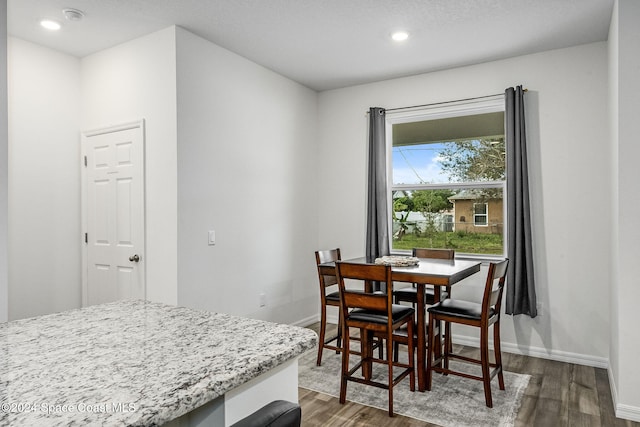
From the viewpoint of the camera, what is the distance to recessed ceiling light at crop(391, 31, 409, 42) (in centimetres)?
330

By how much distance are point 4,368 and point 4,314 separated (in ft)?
6.21

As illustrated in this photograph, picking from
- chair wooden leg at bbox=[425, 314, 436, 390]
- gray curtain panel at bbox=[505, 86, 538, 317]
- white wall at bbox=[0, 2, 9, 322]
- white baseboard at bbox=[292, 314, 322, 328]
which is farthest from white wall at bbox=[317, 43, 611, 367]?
white wall at bbox=[0, 2, 9, 322]

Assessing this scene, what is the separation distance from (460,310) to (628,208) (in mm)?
1203

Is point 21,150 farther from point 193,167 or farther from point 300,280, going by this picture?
point 300,280

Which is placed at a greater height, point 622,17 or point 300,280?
point 622,17

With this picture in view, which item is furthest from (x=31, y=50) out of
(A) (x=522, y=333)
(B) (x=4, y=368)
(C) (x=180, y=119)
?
(A) (x=522, y=333)

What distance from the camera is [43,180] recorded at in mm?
3562

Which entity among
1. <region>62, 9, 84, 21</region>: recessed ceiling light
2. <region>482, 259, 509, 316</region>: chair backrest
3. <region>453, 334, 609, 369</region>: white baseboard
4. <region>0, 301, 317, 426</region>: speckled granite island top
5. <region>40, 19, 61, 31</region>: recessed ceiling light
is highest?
<region>40, 19, 61, 31</region>: recessed ceiling light

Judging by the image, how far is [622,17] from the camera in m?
2.61

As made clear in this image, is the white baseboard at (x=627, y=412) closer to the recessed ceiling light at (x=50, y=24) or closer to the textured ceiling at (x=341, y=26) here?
the textured ceiling at (x=341, y=26)

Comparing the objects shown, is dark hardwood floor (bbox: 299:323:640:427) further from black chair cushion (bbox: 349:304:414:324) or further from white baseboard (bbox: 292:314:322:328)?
white baseboard (bbox: 292:314:322:328)

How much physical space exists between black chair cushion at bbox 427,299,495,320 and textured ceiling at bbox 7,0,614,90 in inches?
81.3

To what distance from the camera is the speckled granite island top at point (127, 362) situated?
2.35 ft

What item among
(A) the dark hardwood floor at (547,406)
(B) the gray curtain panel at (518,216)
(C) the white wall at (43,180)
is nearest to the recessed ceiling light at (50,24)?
(C) the white wall at (43,180)
